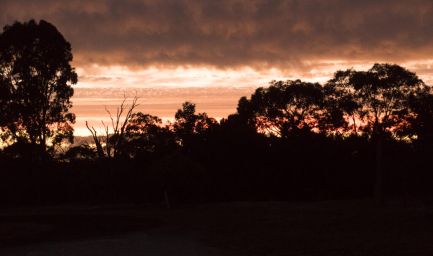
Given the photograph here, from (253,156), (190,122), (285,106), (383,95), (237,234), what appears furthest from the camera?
(285,106)

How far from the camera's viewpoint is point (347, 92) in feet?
164

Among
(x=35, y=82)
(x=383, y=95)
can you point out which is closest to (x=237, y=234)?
(x=383, y=95)

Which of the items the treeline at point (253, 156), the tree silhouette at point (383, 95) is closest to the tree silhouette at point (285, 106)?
the treeline at point (253, 156)

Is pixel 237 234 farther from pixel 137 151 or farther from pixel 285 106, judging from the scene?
pixel 285 106

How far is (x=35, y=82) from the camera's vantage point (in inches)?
2234

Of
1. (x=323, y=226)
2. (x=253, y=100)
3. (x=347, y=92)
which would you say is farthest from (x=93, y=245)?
(x=253, y=100)

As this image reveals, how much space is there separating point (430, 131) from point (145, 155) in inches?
1076

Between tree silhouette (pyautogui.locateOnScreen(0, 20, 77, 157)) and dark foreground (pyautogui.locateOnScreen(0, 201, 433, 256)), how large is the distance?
22881mm

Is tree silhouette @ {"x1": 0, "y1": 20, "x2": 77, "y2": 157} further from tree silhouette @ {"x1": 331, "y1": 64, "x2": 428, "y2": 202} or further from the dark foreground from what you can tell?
tree silhouette @ {"x1": 331, "y1": 64, "x2": 428, "y2": 202}

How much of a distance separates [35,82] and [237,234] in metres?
38.4

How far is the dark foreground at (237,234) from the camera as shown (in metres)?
19.8

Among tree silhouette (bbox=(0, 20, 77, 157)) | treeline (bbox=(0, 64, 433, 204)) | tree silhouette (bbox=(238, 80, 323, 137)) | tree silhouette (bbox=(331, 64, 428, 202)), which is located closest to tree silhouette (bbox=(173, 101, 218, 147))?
treeline (bbox=(0, 64, 433, 204))

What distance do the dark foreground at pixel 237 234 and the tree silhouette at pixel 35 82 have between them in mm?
22881

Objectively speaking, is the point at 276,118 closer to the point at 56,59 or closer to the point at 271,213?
the point at 56,59
